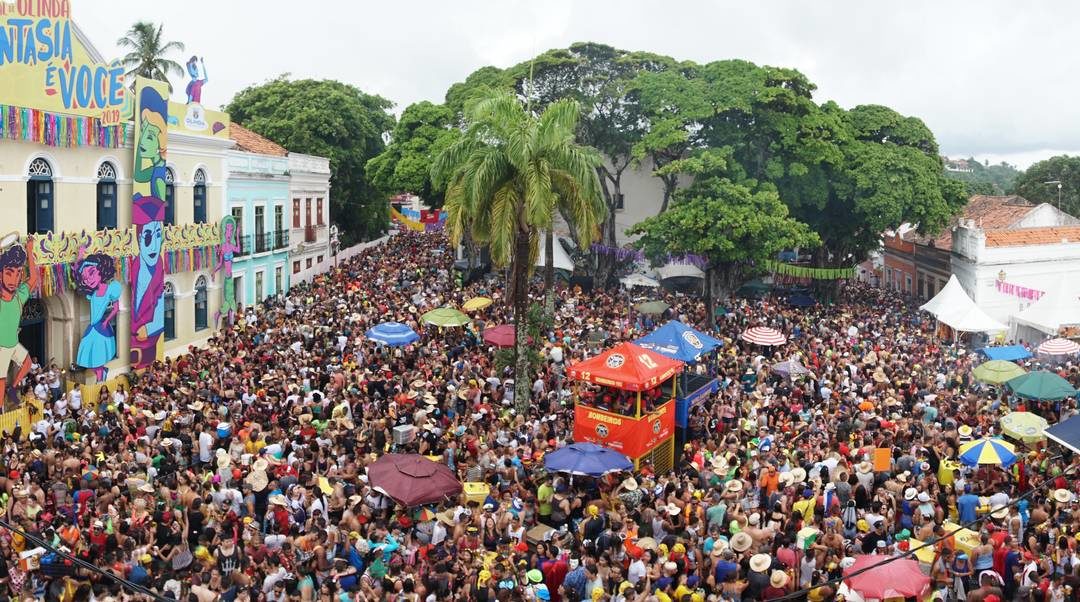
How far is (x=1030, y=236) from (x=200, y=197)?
103 feet

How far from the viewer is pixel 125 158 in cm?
2459

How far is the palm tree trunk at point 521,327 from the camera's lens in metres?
20.1

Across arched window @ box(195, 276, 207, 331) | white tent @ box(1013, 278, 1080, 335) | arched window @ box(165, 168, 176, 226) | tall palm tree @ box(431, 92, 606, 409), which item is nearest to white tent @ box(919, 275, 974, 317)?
white tent @ box(1013, 278, 1080, 335)

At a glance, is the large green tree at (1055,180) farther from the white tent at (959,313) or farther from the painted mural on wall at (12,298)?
the painted mural on wall at (12,298)

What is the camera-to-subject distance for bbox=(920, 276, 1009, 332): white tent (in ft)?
96.0

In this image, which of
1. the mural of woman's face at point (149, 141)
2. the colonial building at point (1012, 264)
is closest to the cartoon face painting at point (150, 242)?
the mural of woman's face at point (149, 141)

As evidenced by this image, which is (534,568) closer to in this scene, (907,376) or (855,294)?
(907,376)

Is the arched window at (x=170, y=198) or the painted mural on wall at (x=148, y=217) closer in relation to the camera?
the painted mural on wall at (x=148, y=217)

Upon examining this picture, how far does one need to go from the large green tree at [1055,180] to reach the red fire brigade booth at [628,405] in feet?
168

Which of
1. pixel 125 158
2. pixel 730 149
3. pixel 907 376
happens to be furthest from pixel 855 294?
pixel 125 158

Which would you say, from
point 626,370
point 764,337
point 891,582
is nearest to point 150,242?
point 626,370

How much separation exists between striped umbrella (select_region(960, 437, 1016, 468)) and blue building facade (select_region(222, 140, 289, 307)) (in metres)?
24.1

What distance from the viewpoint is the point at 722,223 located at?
3191 centimetres

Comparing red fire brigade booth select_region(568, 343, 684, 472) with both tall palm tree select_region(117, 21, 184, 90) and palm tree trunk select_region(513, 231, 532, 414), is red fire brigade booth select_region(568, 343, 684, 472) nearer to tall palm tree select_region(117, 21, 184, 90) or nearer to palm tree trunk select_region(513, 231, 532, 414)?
palm tree trunk select_region(513, 231, 532, 414)
